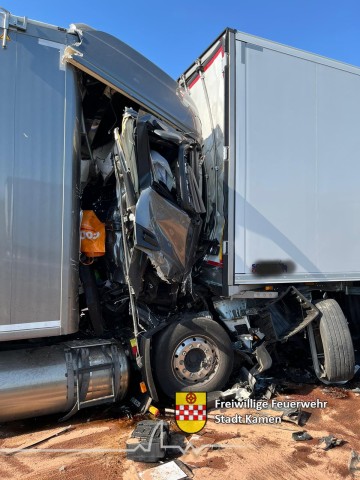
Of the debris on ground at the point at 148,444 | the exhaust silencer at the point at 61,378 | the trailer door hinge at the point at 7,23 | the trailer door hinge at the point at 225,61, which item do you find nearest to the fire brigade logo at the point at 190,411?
the debris on ground at the point at 148,444

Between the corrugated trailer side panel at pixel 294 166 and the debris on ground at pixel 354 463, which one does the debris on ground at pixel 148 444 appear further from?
the corrugated trailer side panel at pixel 294 166

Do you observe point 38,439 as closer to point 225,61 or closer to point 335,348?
point 335,348

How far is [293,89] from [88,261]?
2.83 meters

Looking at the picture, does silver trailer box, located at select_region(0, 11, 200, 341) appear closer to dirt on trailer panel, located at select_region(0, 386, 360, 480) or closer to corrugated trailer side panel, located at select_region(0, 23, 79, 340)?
corrugated trailer side panel, located at select_region(0, 23, 79, 340)

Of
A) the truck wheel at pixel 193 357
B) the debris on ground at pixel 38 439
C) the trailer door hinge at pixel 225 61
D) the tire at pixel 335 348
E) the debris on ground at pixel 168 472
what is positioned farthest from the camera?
the tire at pixel 335 348

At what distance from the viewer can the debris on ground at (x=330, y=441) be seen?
2962mm

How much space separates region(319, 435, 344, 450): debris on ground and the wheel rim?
45.1 inches

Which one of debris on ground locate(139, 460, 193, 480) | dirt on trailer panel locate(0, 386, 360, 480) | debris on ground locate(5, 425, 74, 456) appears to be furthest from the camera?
debris on ground locate(5, 425, 74, 456)

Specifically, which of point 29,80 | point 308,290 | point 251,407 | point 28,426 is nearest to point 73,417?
point 28,426

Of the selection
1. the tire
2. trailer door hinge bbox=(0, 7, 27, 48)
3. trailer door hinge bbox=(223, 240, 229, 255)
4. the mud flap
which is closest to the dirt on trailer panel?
the tire

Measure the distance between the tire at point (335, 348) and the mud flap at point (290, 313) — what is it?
0.16m

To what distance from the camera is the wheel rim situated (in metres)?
3.71

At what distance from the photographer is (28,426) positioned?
3.43 m

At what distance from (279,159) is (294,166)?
0.67 feet
